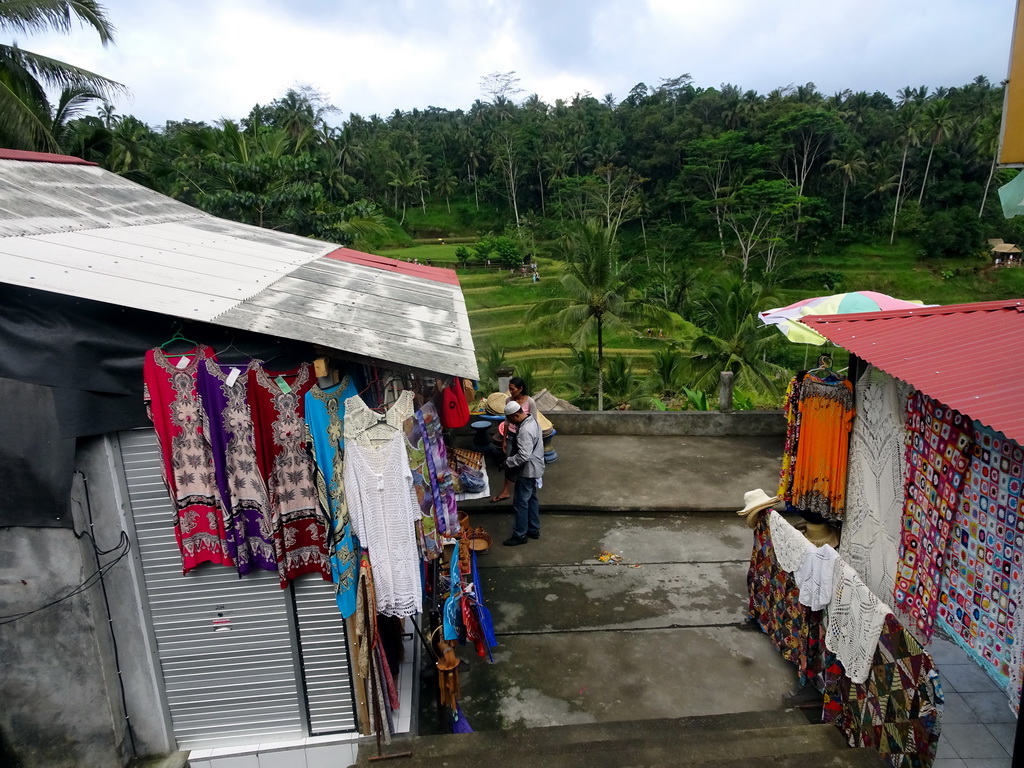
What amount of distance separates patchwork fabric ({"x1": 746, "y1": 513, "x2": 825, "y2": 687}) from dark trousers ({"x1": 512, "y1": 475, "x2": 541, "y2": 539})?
7.73 feet

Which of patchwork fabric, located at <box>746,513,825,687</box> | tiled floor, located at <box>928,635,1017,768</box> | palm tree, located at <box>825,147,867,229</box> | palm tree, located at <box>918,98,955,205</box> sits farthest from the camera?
palm tree, located at <box>825,147,867,229</box>

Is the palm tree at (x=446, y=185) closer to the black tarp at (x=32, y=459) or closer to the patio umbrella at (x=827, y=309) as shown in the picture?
the patio umbrella at (x=827, y=309)

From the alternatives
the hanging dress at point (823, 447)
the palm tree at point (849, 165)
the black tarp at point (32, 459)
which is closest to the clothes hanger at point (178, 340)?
the black tarp at point (32, 459)

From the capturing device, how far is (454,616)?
4.52 metres

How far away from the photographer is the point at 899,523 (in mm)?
4508

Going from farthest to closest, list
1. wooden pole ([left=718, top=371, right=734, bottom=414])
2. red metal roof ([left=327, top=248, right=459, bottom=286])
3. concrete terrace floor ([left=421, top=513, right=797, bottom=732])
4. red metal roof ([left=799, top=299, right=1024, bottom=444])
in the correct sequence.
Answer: wooden pole ([left=718, top=371, right=734, bottom=414])
red metal roof ([left=327, top=248, right=459, bottom=286])
concrete terrace floor ([left=421, top=513, right=797, bottom=732])
red metal roof ([left=799, top=299, right=1024, bottom=444])

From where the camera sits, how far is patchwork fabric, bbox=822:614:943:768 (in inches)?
137

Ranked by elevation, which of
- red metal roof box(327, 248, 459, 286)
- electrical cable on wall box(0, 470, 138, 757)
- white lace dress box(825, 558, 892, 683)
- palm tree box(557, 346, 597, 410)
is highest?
red metal roof box(327, 248, 459, 286)

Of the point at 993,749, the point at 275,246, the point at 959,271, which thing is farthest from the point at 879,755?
the point at 959,271

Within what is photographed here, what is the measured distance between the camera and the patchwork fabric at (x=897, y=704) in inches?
137

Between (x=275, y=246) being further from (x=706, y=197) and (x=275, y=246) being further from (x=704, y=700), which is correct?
(x=706, y=197)

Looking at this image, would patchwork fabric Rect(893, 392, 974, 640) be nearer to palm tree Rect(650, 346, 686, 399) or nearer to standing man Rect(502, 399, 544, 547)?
standing man Rect(502, 399, 544, 547)

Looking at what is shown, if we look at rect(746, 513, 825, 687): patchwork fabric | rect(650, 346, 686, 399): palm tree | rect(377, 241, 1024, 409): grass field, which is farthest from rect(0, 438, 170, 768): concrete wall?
rect(377, 241, 1024, 409): grass field

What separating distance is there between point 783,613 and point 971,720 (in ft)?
4.22
